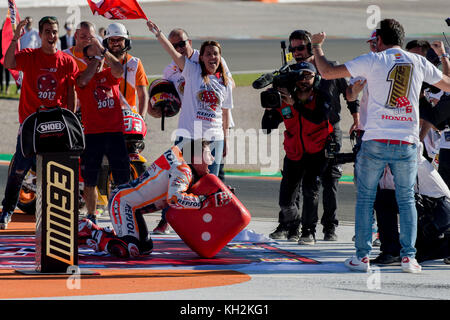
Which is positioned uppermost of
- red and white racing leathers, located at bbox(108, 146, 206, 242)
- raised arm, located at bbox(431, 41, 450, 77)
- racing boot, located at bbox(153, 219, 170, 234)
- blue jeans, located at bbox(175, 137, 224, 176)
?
raised arm, located at bbox(431, 41, 450, 77)

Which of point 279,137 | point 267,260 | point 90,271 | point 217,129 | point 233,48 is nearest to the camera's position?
point 90,271

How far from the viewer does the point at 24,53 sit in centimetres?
861

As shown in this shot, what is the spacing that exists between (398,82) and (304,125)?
5.73 feet

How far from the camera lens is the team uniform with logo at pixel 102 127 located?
8.84 m

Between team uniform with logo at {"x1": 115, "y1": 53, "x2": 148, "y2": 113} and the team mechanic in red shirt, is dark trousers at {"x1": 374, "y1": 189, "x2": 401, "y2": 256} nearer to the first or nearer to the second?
the team mechanic in red shirt

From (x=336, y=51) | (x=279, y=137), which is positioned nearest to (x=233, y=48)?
(x=336, y=51)

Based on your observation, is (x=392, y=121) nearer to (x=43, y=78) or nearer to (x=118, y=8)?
(x=118, y=8)

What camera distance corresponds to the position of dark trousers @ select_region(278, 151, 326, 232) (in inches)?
338

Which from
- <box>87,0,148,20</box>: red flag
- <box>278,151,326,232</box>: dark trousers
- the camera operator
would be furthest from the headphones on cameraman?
<box>87,0,148,20</box>: red flag

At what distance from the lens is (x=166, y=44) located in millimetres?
8070

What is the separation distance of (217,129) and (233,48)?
23261 mm

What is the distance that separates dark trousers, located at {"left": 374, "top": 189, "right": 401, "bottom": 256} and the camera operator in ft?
3.69
